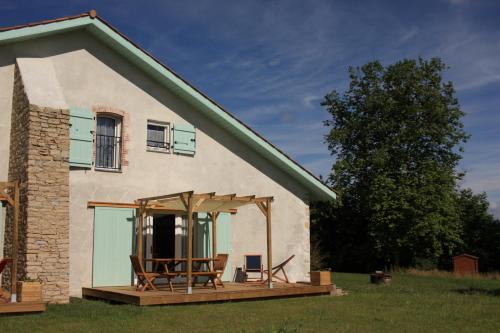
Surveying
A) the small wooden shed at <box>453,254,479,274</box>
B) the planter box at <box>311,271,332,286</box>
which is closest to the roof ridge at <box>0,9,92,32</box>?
the planter box at <box>311,271,332,286</box>

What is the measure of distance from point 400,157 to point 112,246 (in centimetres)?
2179

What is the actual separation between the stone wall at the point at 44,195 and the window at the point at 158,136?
2.68 meters

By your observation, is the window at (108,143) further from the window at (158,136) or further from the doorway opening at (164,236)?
the doorway opening at (164,236)

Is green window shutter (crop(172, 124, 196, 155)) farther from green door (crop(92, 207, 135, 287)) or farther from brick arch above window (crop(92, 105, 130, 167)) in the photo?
green door (crop(92, 207, 135, 287))

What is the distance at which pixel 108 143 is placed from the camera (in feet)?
44.5

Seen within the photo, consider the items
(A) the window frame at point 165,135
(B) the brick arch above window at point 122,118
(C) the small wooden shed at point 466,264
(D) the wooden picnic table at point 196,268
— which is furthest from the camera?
(C) the small wooden shed at point 466,264

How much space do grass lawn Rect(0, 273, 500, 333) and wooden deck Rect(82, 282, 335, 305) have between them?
0.18 metres

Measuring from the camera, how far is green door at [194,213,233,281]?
571 inches

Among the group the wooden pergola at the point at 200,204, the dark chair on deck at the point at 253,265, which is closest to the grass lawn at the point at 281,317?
the wooden pergola at the point at 200,204

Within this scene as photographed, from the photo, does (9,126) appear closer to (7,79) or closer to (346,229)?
(7,79)

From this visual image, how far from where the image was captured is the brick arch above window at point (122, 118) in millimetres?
13368

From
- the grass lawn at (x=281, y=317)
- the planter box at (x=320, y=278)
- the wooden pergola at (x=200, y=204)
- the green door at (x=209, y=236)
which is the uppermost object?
the wooden pergola at (x=200, y=204)

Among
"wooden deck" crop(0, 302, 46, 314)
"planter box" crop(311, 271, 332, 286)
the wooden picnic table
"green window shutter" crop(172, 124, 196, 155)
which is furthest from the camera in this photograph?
"green window shutter" crop(172, 124, 196, 155)

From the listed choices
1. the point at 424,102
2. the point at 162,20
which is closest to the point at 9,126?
the point at 162,20
